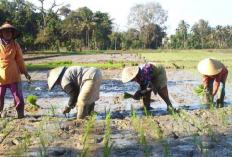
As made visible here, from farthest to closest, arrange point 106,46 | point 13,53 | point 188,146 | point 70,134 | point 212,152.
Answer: point 106,46
point 13,53
point 70,134
point 188,146
point 212,152

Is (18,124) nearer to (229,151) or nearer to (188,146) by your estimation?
(188,146)

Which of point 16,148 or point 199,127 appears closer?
point 16,148

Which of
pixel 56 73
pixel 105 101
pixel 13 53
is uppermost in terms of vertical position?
pixel 13 53

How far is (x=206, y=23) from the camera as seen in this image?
2414 inches

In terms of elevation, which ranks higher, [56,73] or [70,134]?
[56,73]

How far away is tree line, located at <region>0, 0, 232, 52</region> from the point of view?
3683 centimetres

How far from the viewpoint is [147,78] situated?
4.63m

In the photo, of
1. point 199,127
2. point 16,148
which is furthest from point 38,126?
point 199,127

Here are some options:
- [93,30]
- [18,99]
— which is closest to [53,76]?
[18,99]

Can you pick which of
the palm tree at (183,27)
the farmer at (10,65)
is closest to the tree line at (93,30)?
the palm tree at (183,27)

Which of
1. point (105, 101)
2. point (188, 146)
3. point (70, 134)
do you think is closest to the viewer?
point (188, 146)

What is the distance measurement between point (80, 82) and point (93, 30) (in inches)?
1738

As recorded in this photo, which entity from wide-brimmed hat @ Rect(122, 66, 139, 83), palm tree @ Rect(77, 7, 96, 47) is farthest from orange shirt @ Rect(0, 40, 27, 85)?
palm tree @ Rect(77, 7, 96, 47)

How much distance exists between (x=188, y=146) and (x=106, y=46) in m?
48.4
